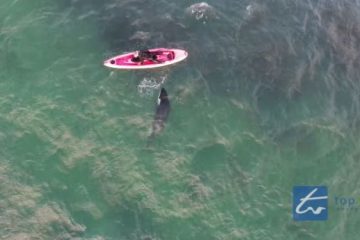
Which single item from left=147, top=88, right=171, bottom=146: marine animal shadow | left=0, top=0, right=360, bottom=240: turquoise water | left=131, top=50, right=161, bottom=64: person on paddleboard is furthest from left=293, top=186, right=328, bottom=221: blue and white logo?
left=131, top=50, right=161, bottom=64: person on paddleboard

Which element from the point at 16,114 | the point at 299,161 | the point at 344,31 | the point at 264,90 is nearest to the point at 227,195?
the point at 299,161

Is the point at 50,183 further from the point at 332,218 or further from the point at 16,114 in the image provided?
the point at 332,218

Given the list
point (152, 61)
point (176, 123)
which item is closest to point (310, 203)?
point (176, 123)

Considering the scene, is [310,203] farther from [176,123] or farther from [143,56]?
[143,56]


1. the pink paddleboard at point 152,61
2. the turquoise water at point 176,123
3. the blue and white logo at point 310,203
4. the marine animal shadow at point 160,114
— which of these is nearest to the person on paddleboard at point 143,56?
the pink paddleboard at point 152,61

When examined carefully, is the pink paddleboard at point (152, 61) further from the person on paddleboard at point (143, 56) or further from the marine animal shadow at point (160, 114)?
the marine animal shadow at point (160, 114)

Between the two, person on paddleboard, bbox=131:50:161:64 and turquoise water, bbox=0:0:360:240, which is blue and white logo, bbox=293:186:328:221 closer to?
turquoise water, bbox=0:0:360:240
